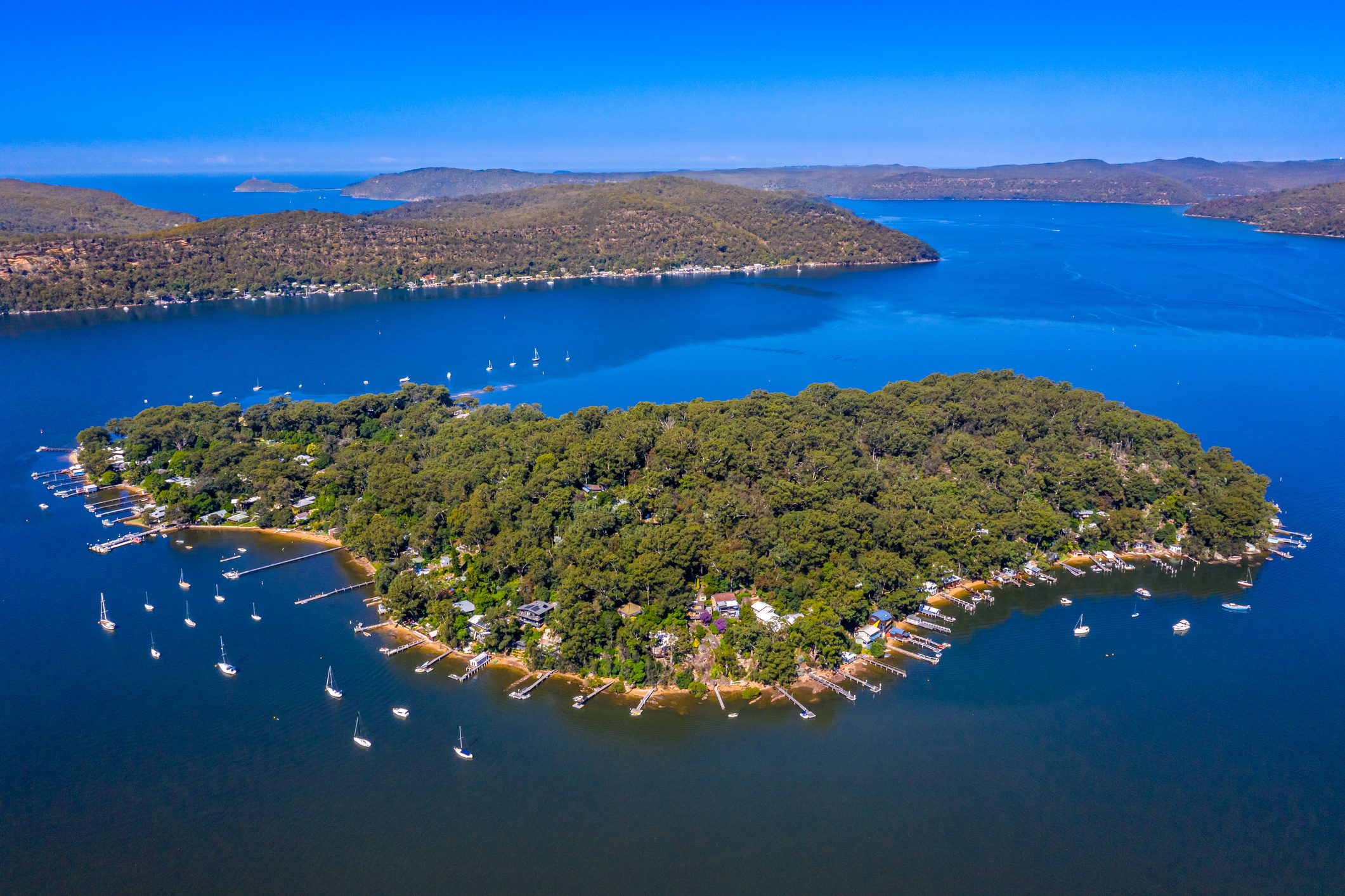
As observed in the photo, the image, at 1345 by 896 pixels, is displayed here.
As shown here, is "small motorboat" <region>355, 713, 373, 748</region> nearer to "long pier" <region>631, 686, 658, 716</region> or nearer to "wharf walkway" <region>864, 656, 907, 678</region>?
"long pier" <region>631, 686, 658, 716</region>

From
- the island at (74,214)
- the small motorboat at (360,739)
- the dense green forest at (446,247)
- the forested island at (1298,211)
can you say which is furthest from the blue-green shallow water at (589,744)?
the forested island at (1298,211)

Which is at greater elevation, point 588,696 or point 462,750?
point 588,696

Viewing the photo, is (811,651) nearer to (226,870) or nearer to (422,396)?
(226,870)

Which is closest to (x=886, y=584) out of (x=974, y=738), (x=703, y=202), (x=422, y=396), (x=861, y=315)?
(x=974, y=738)

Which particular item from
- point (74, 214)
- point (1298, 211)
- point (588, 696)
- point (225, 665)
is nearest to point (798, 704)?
point (588, 696)

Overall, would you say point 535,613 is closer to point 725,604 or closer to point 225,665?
point 725,604

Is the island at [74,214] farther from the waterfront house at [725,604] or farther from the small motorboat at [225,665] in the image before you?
the waterfront house at [725,604]
